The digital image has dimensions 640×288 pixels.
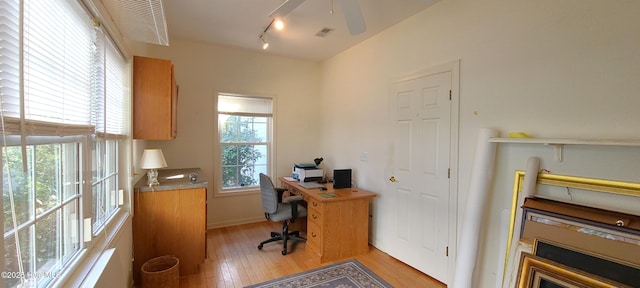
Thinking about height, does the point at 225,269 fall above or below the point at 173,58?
below

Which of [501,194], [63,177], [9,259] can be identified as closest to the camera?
[9,259]

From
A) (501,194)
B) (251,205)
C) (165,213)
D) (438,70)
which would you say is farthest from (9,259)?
(251,205)

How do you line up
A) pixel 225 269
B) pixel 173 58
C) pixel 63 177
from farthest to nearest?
pixel 173 58, pixel 225 269, pixel 63 177

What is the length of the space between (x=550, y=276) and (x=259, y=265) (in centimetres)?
250

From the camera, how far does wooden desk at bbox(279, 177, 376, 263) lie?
9.91 ft

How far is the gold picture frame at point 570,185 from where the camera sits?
151 centimetres

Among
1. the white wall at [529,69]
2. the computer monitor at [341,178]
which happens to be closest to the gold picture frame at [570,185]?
the white wall at [529,69]

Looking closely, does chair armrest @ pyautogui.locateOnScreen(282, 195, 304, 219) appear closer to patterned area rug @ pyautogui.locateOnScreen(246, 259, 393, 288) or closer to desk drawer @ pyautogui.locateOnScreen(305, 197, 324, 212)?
desk drawer @ pyautogui.locateOnScreen(305, 197, 324, 212)

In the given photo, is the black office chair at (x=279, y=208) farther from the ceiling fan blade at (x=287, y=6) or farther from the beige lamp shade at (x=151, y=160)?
the ceiling fan blade at (x=287, y=6)

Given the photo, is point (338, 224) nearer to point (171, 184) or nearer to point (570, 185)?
point (171, 184)

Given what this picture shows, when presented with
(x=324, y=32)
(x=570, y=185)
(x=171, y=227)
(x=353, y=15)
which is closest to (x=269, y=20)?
(x=324, y=32)

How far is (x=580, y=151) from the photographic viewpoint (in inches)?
67.2

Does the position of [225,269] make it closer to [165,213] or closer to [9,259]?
[165,213]

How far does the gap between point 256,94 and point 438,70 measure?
2.78 meters
